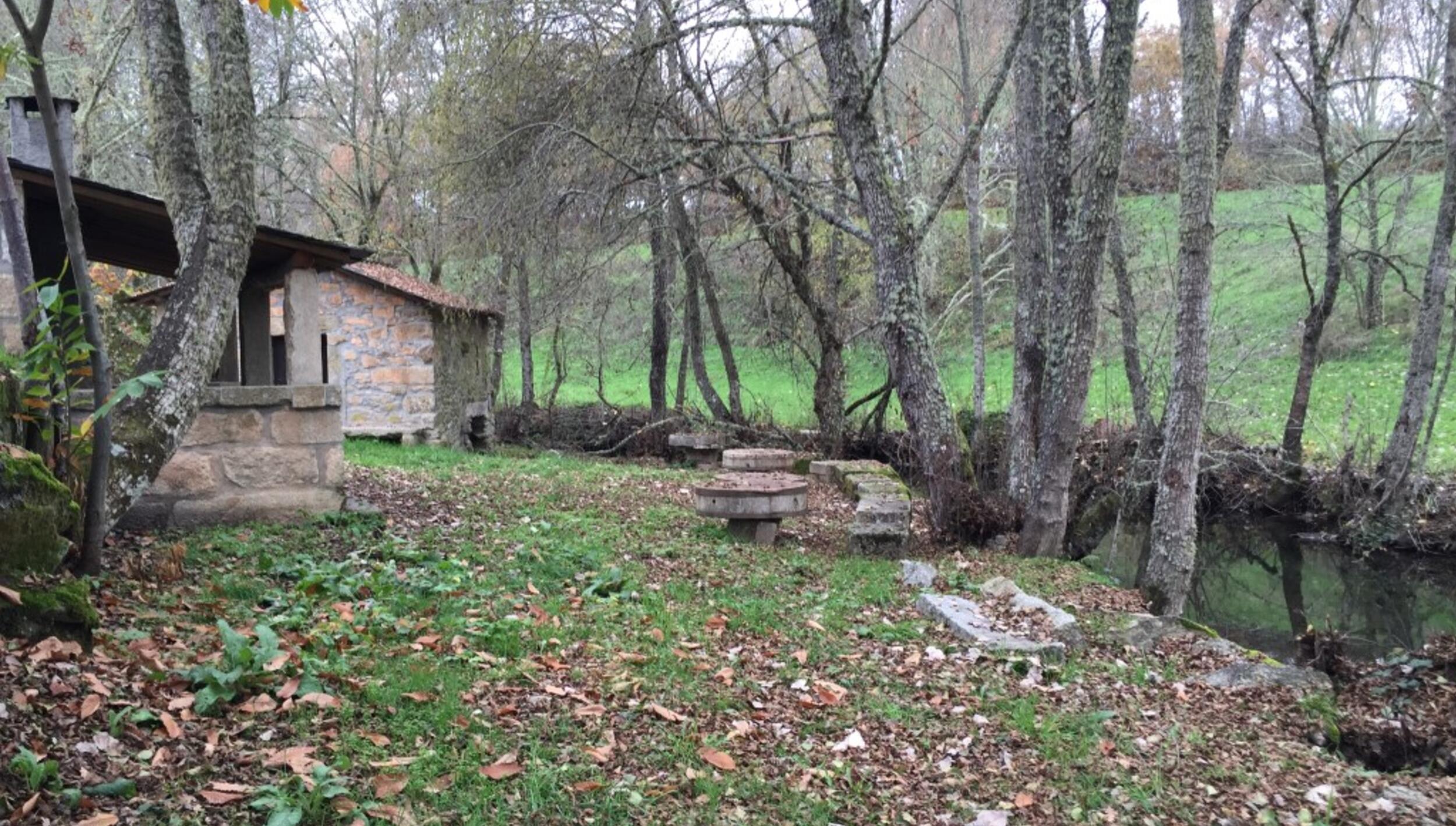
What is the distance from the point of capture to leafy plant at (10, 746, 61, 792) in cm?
254

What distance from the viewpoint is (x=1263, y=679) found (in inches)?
199

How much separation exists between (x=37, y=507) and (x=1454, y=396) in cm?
1937

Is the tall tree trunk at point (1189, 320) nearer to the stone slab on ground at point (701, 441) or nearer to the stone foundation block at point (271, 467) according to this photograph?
the stone foundation block at point (271, 467)

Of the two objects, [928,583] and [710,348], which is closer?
[928,583]

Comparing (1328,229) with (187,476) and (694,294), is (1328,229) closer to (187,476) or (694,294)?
(694,294)

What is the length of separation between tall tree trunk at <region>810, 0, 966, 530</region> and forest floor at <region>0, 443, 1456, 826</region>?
2314mm

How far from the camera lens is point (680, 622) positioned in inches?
202

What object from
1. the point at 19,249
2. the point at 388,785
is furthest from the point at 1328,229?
the point at 19,249

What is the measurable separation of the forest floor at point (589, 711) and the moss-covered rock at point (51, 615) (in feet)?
0.40

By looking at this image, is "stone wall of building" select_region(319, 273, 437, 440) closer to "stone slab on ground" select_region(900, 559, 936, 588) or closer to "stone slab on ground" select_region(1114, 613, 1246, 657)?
"stone slab on ground" select_region(900, 559, 936, 588)

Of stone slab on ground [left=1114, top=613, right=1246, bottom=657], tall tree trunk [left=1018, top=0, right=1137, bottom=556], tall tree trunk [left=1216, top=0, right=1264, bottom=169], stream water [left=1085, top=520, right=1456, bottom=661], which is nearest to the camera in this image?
stone slab on ground [left=1114, top=613, right=1246, bottom=657]

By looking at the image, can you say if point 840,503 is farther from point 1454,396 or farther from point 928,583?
point 1454,396

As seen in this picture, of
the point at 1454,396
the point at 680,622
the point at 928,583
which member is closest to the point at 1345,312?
the point at 1454,396

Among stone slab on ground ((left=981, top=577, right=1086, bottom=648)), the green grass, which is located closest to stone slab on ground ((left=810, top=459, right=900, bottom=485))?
the green grass
